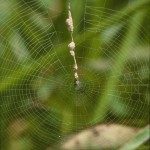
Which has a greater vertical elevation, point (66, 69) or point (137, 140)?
point (66, 69)

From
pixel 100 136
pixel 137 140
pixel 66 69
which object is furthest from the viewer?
pixel 66 69

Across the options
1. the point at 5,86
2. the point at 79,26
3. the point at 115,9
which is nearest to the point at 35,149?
the point at 5,86

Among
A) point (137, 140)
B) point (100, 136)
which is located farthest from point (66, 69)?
point (137, 140)

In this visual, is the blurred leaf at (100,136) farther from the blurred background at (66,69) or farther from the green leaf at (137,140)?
the green leaf at (137,140)

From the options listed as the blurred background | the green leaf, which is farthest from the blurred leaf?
the green leaf

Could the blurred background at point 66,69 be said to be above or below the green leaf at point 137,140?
above

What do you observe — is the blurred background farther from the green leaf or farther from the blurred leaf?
the green leaf

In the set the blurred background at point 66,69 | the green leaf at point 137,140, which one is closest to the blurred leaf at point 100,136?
the blurred background at point 66,69

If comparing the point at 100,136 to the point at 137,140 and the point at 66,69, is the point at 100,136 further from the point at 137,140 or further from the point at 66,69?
the point at 137,140
